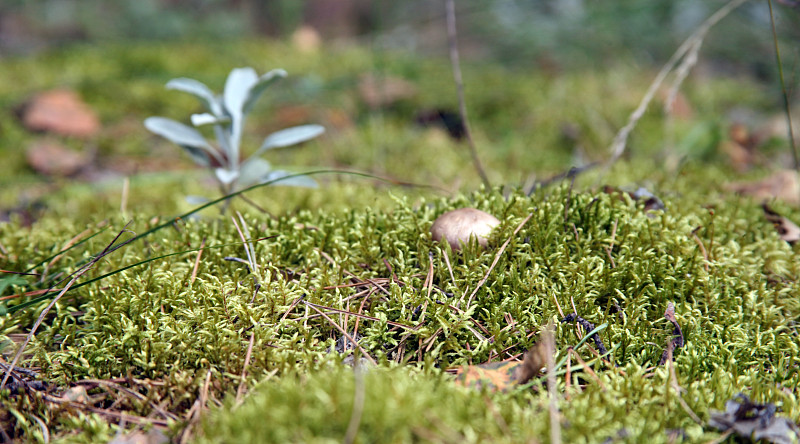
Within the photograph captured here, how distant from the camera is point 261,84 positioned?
2.12 metres

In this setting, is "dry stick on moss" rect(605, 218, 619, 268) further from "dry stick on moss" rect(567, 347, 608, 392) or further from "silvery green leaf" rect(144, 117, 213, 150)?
"silvery green leaf" rect(144, 117, 213, 150)

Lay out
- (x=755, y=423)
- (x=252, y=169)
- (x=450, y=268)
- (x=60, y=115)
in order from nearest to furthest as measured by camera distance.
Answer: (x=755, y=423)
(x=450, y=268)
(x=252, y=169)
(x=60, y=115)

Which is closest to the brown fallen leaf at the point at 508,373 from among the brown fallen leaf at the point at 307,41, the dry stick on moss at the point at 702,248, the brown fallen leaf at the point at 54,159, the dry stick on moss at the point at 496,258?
the dry stick on moss at the point at 496,258

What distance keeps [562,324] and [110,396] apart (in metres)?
1.27

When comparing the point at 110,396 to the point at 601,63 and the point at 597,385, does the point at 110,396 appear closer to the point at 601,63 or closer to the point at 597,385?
the point at 597,385

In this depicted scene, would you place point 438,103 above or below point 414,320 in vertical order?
above

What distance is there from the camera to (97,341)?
4.80 feet

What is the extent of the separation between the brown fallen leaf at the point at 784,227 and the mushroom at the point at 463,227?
1254 millimetres

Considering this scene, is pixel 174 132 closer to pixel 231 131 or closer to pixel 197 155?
pixel 197 155

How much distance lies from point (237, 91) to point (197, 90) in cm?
18

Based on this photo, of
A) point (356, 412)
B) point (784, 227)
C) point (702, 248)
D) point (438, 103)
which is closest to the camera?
point (356, 412)

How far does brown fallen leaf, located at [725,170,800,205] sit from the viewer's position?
251 centimetres

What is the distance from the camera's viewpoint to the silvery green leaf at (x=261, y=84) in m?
2.01

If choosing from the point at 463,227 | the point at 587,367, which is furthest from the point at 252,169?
the point at 587,367
